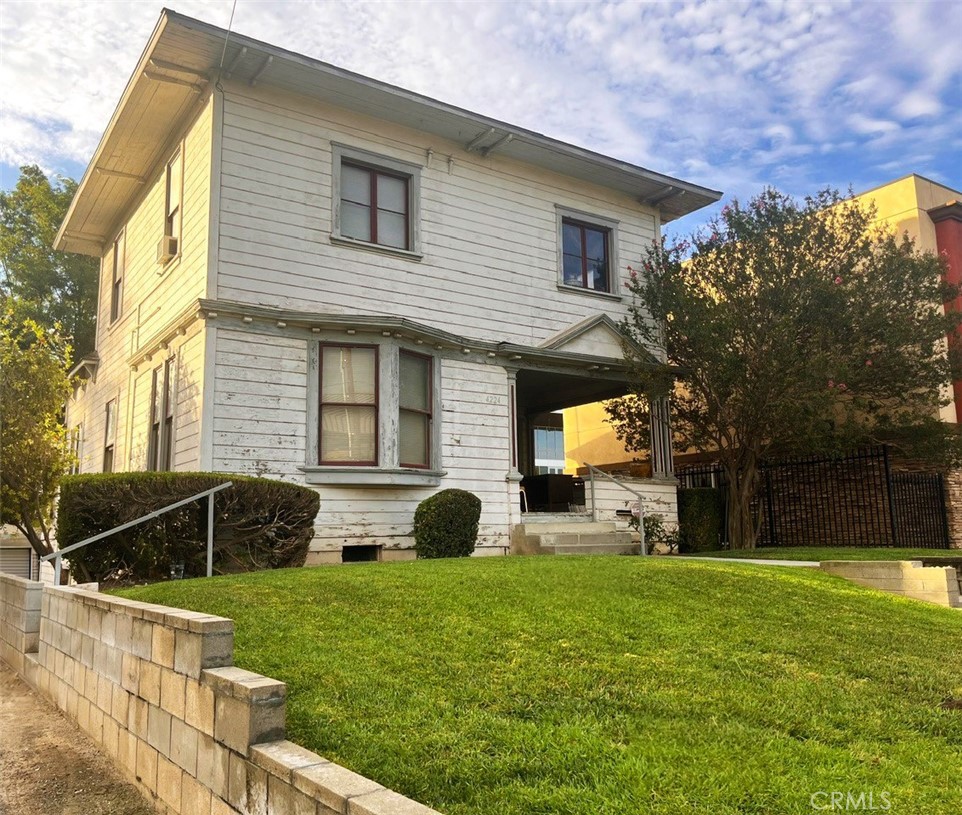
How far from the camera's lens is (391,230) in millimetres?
12992

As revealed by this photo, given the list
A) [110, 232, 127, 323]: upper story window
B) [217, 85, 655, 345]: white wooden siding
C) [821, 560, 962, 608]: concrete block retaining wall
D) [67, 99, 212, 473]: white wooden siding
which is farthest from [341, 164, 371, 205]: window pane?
[821, 560, 962, 608]: concrete block retaining wall

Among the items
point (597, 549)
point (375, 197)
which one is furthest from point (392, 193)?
point (597, 549)

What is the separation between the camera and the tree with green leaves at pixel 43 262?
25281 mm

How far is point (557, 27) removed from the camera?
9.50 meters

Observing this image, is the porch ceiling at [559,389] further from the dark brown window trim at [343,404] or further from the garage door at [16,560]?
→ the garage door at [16,560]

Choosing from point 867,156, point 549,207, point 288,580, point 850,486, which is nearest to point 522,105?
point 549,207

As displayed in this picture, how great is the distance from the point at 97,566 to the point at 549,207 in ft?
31.3

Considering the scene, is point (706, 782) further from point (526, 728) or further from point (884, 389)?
point (884, 389)

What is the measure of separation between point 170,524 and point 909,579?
7822 mm

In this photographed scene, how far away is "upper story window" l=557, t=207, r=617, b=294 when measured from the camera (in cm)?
1489

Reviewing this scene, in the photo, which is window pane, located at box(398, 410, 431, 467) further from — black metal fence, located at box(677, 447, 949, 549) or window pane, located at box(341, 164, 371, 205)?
black metal fence, located at box(677, 447, 949, 549)

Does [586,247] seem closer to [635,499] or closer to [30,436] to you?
[635,499]

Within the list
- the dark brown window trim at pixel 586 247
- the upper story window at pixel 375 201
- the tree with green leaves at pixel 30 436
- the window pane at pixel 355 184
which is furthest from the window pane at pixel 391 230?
the tree with green leaves at pixel 30 436

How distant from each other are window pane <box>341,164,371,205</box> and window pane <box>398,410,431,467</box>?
3.46 meters
